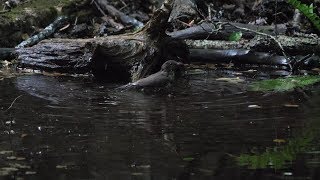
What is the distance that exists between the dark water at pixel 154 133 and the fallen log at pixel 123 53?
3.28 feet

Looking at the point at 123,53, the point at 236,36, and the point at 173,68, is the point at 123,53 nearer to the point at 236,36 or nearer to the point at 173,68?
the point at 173,68

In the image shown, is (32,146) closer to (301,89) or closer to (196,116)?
(196,116)

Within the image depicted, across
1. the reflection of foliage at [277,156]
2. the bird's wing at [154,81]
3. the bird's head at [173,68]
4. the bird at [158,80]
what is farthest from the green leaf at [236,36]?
the reflection of foliage at [277,156]

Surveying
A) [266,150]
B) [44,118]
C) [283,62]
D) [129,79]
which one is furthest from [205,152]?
[283,62]

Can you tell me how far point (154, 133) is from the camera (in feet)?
14.3

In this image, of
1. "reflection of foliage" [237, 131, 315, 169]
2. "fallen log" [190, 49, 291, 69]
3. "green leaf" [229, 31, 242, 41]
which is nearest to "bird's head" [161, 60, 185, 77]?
"fallen log" [190, 49, 291, 69]

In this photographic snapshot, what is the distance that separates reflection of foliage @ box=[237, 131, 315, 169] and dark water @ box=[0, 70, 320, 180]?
0.02m

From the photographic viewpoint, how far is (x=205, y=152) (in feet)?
12.3

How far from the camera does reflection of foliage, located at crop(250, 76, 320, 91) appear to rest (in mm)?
6410

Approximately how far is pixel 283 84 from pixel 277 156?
3.13 meters

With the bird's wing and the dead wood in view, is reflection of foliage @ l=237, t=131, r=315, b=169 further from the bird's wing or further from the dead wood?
the dead wood

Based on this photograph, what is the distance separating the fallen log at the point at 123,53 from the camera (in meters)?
7.45

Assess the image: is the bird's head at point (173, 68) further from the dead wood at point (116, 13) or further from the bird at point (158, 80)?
the dead wood at point (116, 13)

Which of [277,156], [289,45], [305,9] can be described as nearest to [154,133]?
[277,156]
